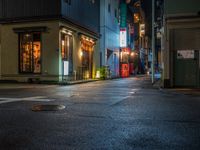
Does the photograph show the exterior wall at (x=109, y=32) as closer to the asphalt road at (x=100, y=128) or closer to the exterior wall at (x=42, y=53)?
the exterior wall at (x=42, y=53)

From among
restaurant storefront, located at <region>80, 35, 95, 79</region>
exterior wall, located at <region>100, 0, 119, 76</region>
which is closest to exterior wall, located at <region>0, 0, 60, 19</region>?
restaurant storefront, located at <region>80, 35, 95, 79</region>

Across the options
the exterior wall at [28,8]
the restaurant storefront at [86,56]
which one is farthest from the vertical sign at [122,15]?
the exterior wall at [28,8]

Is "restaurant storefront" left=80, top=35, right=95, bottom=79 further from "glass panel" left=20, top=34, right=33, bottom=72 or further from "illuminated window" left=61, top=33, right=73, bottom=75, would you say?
"glass panel" left=20, top=34, right=33, bottom=72

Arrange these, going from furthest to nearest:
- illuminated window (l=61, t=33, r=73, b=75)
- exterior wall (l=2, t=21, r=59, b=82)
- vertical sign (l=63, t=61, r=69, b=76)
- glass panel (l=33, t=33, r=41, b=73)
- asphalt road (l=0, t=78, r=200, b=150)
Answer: illuminated window (l=61, t=33, r=73, b=75)
vertical sign (l=63, t=61, r=69, b=76)
glass panel (l=33, t=33, r=41, b=73)
exterior wall (l=2, t=21, r=59, b=82)
asphalt road (l=0, t=78, r=200, b=150)

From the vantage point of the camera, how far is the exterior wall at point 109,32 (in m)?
39.2

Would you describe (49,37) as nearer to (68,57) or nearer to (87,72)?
(68,57)

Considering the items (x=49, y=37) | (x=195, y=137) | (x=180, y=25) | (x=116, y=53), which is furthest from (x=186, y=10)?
(x=116, y=53)

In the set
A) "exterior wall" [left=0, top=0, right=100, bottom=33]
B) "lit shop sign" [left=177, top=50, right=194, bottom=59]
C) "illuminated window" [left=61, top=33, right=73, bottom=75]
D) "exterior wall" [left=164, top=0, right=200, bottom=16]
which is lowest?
"lit shop sign" [left=177, top=50, right=194, bottom=59]

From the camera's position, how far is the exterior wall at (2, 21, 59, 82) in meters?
24.7

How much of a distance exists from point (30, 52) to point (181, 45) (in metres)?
12.2

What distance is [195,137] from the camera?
5.79 metres

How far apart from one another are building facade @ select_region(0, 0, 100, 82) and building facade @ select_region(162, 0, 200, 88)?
8993 mm

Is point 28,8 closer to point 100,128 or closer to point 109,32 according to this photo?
point 109,32

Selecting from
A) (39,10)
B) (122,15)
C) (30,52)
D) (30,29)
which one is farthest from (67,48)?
(122,15)
